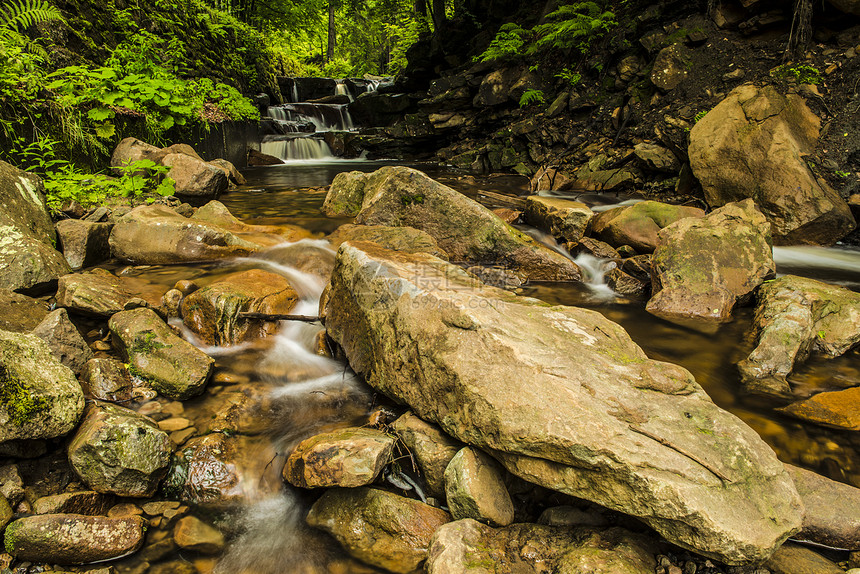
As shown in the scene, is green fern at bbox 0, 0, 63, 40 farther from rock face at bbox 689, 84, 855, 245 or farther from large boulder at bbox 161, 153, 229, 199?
rock face at bbox 689, 84, 855, 245

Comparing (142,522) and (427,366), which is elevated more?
(427,366)

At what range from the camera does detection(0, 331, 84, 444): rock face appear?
224cm

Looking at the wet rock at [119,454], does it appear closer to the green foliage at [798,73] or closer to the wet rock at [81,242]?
the wet rock at [81,242]

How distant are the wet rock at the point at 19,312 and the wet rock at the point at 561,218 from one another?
639 cm

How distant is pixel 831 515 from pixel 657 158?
8.38m

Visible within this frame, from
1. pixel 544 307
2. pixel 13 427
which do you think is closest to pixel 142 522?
pixel 13 427

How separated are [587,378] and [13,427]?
10.7 ft

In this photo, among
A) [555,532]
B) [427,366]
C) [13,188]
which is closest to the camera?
[555,532]

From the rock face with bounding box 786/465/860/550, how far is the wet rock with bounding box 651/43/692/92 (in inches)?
397

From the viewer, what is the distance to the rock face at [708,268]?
4538 millimetres

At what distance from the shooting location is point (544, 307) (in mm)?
3035

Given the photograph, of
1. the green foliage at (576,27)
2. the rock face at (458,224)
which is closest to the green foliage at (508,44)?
the green foliage at (576,27)

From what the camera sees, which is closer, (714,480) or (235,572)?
(714,480)

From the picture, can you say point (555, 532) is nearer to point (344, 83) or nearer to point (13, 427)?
point (13, 427)
